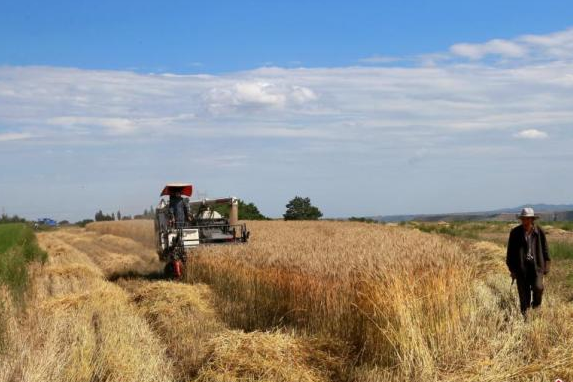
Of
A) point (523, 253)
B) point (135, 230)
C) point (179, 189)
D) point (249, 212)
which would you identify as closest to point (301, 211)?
point (249, 212)

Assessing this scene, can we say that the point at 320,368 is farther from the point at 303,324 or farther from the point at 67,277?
the point at 67,277

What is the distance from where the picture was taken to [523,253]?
36.4 feet

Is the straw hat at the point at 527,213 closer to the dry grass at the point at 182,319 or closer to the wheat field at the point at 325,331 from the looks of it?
the wheat field at the point at 325,331

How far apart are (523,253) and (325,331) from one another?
3477 mm

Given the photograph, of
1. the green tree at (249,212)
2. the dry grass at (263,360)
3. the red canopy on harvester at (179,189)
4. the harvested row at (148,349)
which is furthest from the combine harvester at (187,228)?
the green tree at (249,212)

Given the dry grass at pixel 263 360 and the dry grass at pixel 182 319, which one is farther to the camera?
the dry grass at pixel 182 319

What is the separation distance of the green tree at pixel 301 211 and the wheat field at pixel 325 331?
45343 millimetres

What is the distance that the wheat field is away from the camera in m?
8.23

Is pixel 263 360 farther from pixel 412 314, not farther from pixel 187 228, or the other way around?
pixel 187 228

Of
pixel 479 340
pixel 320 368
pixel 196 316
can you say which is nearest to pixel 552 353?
pixel 479 340

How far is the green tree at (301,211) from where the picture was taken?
59188 millimetres

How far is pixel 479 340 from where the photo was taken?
8.80 m

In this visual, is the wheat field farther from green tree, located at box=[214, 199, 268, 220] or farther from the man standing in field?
green tree, located at box=[214, 199, 268, 220]

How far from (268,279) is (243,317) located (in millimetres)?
885
